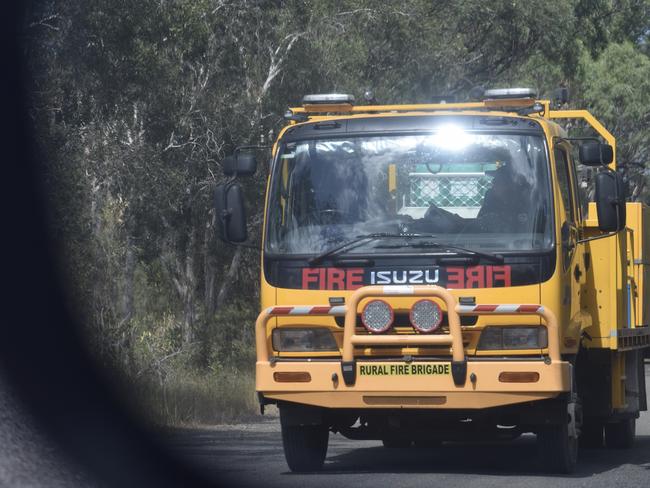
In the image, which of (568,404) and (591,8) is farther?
(591,8)

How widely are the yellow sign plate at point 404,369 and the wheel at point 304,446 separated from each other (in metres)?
1.04

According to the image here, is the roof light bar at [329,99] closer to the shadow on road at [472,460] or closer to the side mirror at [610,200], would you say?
the side mirror at [610,200]

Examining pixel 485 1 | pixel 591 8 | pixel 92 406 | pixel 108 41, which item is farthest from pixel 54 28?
pixel 591 8

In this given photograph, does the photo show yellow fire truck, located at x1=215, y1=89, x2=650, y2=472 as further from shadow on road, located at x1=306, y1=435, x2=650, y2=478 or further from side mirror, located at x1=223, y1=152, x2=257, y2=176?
shadow on road, located at x1=306, y1=435, x2=650, y2=478

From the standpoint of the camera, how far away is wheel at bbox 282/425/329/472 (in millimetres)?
10859

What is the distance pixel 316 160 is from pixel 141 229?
47.2ft

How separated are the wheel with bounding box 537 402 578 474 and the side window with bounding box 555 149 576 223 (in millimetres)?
1666

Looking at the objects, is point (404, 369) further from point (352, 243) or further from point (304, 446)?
point (304, 446)

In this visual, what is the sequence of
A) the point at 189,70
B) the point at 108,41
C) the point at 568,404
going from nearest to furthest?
the point at 568,404, the point at 108,41, the point at 189,70

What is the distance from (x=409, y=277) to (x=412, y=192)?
2.75 ft

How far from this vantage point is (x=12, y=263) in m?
17.9

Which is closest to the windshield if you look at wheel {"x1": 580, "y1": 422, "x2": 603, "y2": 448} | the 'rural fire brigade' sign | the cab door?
the 'rural fire brigade' sign

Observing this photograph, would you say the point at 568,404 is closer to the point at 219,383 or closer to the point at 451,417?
the point at 451,417

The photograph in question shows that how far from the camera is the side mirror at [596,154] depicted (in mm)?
10688
